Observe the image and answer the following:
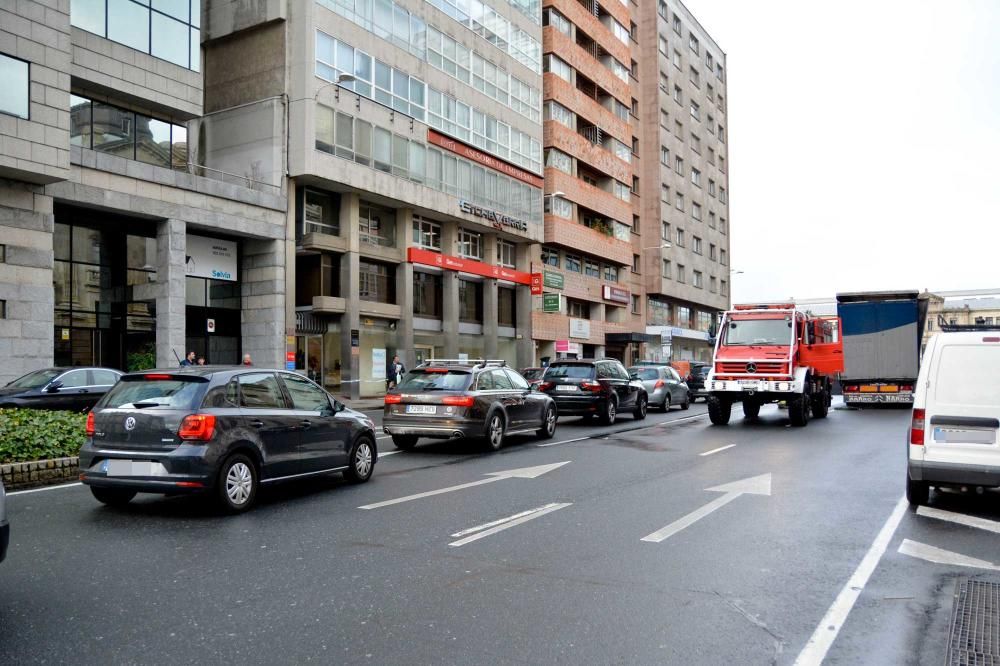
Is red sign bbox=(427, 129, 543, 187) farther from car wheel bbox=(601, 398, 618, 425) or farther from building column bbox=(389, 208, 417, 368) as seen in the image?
car wheel bbox=(601, 398, 618, 425)

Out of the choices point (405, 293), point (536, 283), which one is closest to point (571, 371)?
point (405, 293)

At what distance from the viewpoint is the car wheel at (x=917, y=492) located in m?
8.38

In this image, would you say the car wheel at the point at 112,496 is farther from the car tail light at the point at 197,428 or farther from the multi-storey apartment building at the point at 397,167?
the multi-storey apartment building at the point at 397,167

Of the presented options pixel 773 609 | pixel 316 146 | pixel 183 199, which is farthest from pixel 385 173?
pixel 773 609

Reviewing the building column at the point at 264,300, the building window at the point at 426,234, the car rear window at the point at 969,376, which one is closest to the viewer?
the car rear window at the point at 969,376

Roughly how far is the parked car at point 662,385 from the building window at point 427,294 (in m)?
14.0

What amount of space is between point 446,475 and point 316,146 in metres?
21.9

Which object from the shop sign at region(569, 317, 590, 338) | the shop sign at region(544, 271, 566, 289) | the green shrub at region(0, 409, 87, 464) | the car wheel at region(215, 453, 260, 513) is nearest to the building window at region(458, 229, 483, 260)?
the shop sign at region(544, 271, 566, 289)

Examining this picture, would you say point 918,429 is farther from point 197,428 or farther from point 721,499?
point 197,428

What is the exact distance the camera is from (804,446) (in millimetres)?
14555

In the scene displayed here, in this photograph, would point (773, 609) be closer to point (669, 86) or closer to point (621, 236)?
point (621, 236)

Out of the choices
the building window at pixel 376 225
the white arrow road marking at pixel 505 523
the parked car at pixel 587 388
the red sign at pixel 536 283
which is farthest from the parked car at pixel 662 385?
the red sign at pixel 536 283

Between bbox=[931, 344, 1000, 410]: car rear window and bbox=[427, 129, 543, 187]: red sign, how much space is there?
1166 inches

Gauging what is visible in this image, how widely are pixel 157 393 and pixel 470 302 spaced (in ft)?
111
